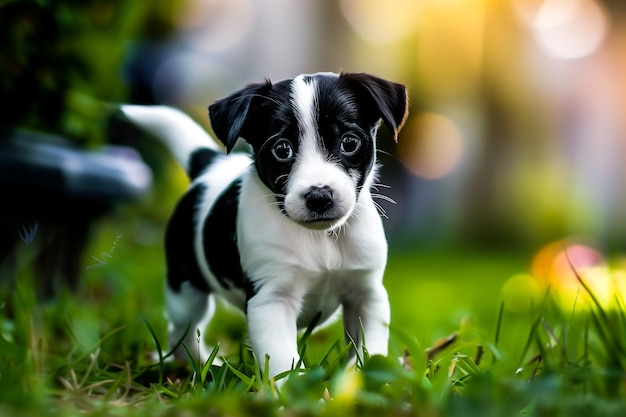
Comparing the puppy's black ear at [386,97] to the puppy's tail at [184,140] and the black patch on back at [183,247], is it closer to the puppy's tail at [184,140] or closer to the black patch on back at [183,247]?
the black patch on back at [183,247]

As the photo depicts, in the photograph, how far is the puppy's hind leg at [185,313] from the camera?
305 centimetres

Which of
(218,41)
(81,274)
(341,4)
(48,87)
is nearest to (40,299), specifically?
(81,274)

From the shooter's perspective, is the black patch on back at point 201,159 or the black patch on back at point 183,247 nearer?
the black patch on back at point 183,247

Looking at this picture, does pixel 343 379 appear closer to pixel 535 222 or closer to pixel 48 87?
pixel 48 87

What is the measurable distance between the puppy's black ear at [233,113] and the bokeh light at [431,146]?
661 centimetres

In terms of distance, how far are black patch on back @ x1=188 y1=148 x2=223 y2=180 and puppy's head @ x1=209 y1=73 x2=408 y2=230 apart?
76cm

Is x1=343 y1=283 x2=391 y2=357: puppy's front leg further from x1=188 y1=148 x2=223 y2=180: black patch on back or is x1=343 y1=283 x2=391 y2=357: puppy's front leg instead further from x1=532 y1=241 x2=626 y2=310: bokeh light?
x1=532 y1=241 x2=626 y2=310: bokeh light

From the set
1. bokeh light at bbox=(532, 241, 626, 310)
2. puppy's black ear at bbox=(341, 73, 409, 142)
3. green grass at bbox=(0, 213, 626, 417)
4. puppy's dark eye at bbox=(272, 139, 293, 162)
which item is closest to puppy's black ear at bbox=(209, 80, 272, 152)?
puppy's dark eye at bbox=(272, 139, 293, 162)

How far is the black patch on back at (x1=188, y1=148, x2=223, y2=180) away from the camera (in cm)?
327

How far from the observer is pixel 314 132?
7.63 ft

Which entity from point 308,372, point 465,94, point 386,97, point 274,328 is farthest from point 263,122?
point 465,94

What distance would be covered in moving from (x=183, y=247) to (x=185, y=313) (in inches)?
9.3

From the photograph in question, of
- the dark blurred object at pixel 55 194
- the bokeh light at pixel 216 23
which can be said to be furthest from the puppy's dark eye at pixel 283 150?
the bokeh light at pixel 216 23

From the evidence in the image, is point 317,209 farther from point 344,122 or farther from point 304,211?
point 344,122
